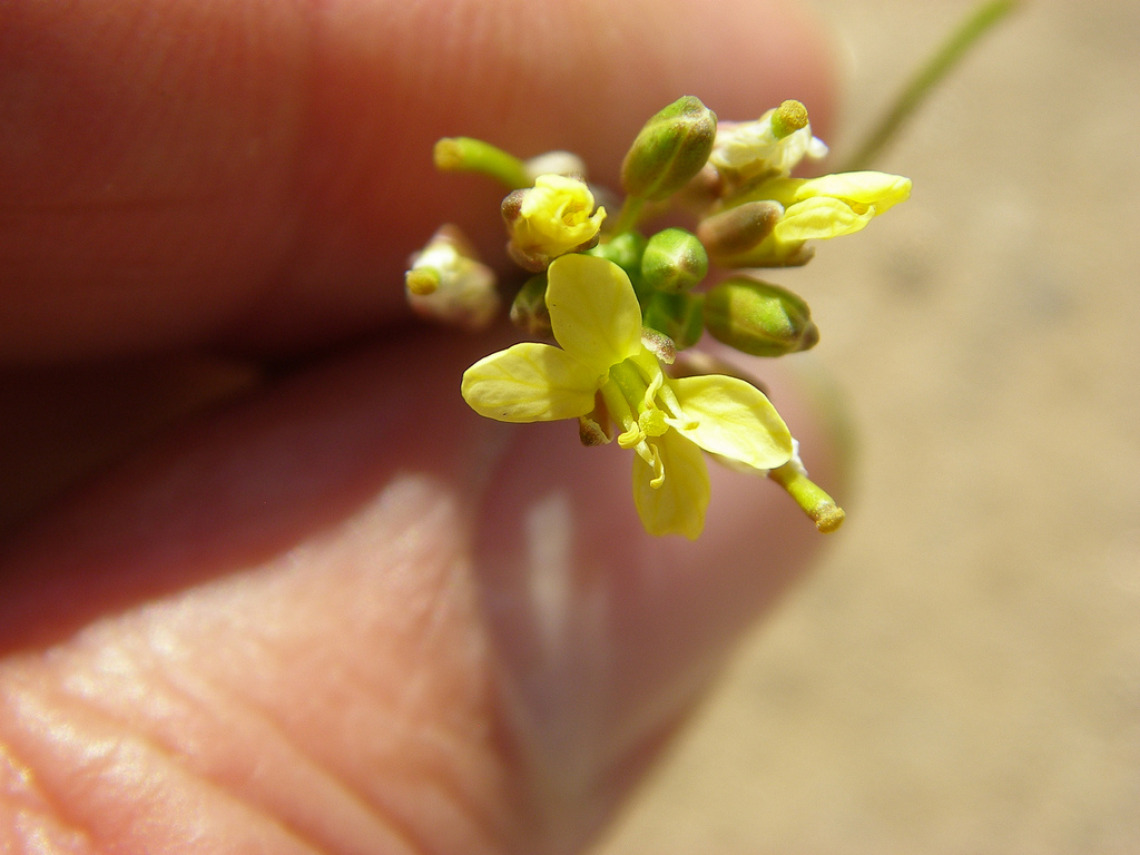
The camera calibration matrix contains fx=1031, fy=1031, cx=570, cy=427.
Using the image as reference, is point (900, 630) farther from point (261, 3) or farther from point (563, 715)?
point (261, 3)

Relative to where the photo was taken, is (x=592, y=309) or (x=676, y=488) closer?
(x=592, y=309)

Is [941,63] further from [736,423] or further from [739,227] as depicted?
[736,423]

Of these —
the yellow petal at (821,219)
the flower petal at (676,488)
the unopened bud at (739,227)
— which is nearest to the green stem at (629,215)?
the unopened bud at (739,227)

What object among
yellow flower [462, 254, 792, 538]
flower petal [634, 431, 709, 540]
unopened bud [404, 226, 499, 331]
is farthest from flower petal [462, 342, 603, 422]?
unopened bud [404, 226, 499, 331]

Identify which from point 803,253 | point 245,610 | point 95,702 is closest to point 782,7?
point 803,253

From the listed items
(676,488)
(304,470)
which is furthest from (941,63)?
(304,470)

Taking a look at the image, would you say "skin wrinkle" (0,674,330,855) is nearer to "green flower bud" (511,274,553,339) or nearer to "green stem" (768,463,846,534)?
"green flower bud" (511,274,553,339)
